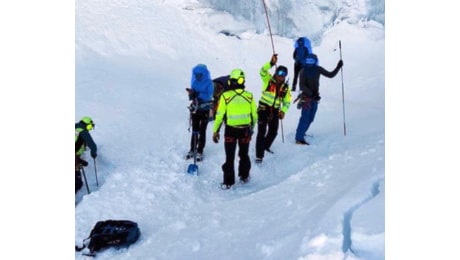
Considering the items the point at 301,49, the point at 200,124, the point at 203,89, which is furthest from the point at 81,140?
the point at 301,49

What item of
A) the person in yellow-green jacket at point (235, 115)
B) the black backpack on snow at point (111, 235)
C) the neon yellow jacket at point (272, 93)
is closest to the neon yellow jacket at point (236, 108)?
the person in yellow-green jacket at point (235, 115)

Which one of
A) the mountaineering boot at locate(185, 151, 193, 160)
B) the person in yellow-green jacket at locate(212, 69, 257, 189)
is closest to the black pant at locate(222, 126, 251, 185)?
the person in yellow-green jacket at locate(212, 69, 257, 189)

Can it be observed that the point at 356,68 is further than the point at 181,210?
Yes

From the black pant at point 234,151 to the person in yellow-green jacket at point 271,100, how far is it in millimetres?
667

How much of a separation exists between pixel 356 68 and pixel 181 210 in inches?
346

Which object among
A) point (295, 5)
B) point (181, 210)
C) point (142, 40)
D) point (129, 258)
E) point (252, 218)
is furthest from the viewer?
point (295, 5)

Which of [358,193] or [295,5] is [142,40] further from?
[358,193]

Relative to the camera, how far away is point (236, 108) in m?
6.30

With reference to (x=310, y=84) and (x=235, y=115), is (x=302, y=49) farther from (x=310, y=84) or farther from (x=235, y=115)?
(x=235, y=115)

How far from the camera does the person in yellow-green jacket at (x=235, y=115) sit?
625 cm

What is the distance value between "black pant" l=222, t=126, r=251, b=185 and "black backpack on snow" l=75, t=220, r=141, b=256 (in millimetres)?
1754

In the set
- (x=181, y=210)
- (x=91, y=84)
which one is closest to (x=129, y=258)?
(x=181, y=210)

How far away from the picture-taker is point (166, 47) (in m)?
13.3

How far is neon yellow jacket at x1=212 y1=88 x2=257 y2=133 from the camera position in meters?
6.26
